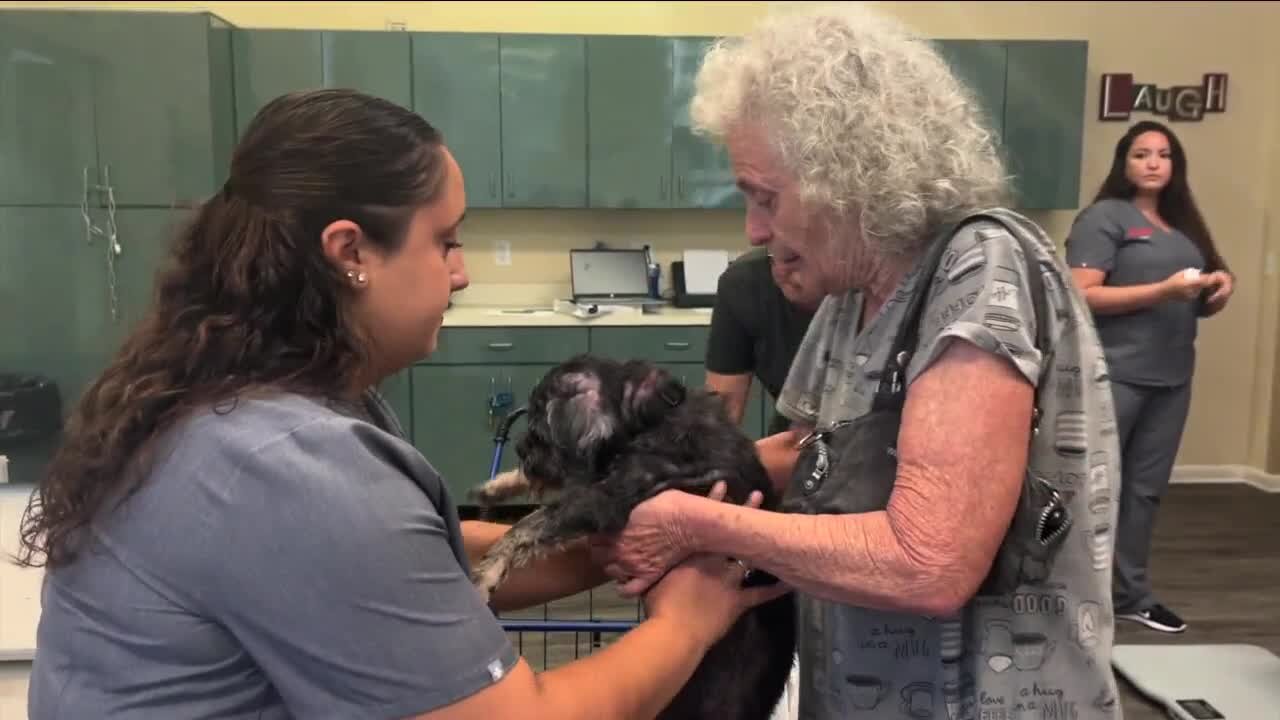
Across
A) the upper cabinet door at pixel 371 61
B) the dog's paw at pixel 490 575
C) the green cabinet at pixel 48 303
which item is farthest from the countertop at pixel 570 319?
the dog's paw at pixel 490 575

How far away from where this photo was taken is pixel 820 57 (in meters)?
1.15

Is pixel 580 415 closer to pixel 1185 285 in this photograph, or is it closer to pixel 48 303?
pixel 1185 285

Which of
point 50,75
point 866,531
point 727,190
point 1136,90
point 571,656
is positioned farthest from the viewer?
point 1136,90

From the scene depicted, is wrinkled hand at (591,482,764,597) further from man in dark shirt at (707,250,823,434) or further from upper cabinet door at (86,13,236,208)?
upper cabinet door at (86,13,236,208)

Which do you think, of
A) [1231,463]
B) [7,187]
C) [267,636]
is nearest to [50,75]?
[7,187]

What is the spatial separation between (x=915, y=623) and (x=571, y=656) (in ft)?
7.02

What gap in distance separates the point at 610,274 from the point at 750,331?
10.5 feet

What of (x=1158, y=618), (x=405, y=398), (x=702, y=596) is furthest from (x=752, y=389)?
(x=702, y=596)

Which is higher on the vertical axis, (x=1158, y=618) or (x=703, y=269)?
(x=703, y=269)

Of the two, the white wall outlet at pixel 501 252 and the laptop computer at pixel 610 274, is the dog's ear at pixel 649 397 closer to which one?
the laptop computer at pixel 610 274

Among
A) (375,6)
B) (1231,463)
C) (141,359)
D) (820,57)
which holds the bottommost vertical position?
(1231,463)

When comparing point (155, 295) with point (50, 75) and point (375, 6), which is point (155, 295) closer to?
point (50, 75)

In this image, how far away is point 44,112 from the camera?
187 inches

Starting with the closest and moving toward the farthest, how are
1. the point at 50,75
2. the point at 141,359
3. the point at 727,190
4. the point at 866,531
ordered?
the point at 141,359, the point at 866,531, the point at 50,75, the point at 727,190
